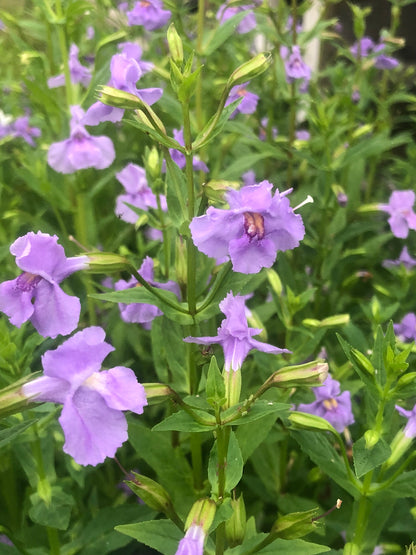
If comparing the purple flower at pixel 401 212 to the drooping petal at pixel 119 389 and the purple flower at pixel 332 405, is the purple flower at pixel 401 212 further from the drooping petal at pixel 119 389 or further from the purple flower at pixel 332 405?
the drooping petal at pixel 119 389

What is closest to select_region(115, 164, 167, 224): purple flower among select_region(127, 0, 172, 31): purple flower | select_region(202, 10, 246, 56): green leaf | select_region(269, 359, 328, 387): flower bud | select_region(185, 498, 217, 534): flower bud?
select_region(202, 10, 246, 56): green leaf

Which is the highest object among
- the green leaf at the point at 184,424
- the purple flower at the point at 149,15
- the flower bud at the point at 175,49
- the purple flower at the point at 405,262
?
the flower bud at the point at 175,49

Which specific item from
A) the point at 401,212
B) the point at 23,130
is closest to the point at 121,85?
the point at 401,212

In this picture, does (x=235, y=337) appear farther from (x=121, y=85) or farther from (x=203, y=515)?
(x=121, y=85)

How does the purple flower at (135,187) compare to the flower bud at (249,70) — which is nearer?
the flower bud at (249,70)

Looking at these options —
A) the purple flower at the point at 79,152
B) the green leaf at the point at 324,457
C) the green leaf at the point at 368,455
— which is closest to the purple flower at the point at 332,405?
the green leaf at the point at 324,457

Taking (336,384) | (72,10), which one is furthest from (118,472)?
(72,10)

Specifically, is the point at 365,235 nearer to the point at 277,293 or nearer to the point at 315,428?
the point at 277,293
